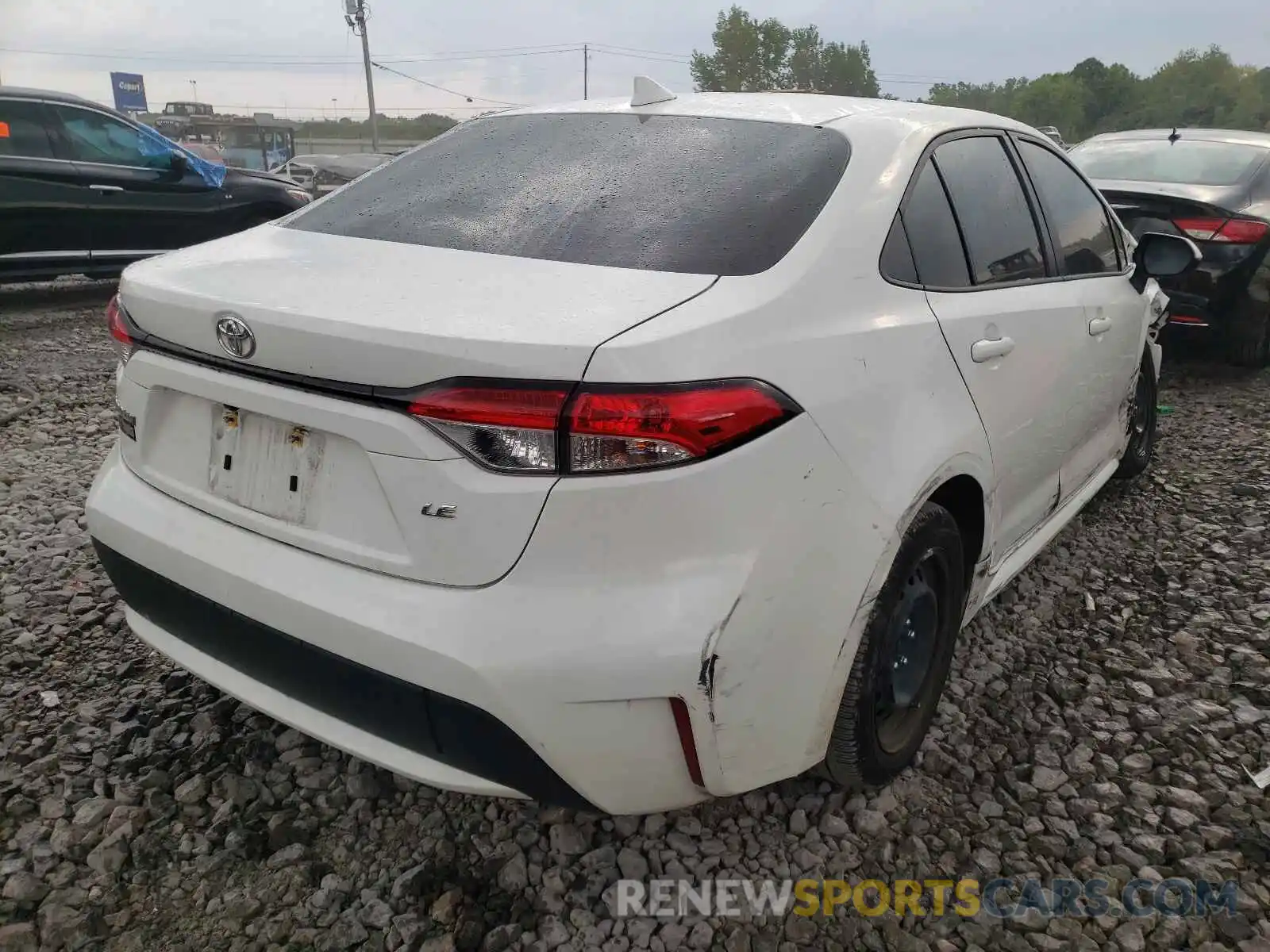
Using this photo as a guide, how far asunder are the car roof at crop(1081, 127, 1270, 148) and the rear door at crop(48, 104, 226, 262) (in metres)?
7.08

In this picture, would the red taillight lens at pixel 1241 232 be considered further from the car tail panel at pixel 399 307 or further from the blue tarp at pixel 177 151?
the blue tarp at pixel 177 151

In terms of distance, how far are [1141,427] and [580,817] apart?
10.3 ft

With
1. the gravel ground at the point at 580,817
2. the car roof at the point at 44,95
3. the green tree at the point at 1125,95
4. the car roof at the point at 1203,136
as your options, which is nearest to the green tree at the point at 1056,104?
the green tree at the point at 1125,95

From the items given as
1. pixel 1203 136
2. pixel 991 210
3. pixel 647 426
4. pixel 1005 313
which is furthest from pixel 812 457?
pixel 1203 136

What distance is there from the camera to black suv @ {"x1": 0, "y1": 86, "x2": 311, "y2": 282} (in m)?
6.82

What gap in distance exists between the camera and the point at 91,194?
7188 mm

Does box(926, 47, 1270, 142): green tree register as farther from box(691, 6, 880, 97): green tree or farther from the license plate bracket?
the license plate bracket

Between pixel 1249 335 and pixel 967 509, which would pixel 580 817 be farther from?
pixel 1249 335

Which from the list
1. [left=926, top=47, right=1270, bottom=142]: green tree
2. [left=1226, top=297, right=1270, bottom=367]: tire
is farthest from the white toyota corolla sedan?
[left=926, top=47, right=1270, bottom=142]: green tree

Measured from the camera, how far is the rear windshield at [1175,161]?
19.1ft

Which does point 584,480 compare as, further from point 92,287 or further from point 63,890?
point 92,287

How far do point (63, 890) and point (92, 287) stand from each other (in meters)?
7.86

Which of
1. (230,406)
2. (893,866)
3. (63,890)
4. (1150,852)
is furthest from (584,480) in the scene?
(1150,852)

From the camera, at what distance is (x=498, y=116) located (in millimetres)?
2752
